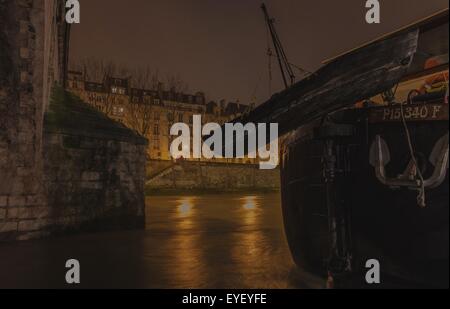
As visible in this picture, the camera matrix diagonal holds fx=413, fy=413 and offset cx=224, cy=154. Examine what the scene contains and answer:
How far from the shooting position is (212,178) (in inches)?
1965

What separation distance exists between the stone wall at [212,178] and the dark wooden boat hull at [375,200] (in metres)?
37.3

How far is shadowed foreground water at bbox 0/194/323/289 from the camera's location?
565 centimetres

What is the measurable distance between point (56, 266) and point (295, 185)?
162 inches

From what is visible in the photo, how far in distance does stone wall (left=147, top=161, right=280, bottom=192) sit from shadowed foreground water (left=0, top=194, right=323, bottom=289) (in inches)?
1273

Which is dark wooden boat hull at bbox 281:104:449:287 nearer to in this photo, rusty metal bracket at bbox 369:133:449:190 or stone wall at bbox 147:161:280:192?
rusty metal bracket at bbox 369:133:449:190

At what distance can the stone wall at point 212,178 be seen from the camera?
45.7m

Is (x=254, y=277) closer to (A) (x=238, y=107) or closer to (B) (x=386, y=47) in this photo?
(B) (x=386, y=47)

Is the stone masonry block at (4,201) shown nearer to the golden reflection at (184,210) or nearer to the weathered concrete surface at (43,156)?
the weathered concrete surface at (43,156)

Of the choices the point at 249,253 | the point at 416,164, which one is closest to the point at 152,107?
the point at 249,253

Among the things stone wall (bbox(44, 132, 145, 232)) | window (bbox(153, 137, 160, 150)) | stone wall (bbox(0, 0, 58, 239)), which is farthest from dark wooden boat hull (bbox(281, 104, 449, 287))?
window (bbox(153, 137, 160, 150))

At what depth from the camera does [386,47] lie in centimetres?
457

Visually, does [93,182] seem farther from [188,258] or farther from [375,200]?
[375,200]

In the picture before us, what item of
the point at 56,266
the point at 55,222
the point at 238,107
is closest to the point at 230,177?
the point at 238,107

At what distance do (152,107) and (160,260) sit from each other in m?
61.5
